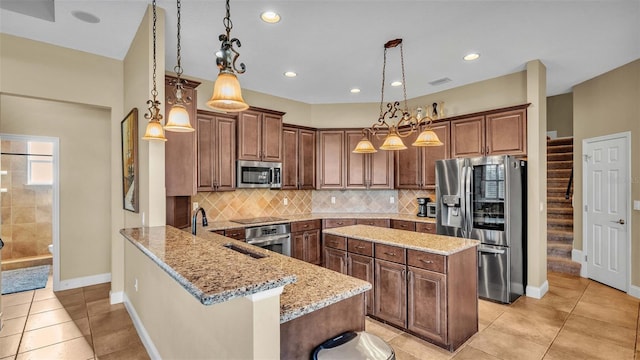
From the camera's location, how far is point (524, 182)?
12.9 ft

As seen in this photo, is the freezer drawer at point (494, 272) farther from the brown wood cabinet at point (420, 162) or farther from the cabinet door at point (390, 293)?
the cabinet door at point (390, 293)

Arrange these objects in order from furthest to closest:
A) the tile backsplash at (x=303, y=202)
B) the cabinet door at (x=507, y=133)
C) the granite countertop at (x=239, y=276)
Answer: the tile backsplash at (x=303, y=202) < the cabinet door at (x=507, y=133) < the granite countertop at (x=239, y=276)

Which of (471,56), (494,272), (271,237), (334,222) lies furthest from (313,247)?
(471,56)

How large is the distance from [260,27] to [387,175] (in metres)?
3.30

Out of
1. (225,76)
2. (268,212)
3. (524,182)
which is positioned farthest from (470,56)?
(268,212)

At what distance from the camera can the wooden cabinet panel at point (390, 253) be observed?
284 cm

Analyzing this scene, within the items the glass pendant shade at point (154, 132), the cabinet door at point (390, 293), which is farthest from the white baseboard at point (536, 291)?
the glass pendant shade at point (154, 132)

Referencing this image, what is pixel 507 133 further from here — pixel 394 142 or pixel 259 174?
pixel 259 174

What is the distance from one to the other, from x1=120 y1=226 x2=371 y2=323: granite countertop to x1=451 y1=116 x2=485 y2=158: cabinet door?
3450 millimetres

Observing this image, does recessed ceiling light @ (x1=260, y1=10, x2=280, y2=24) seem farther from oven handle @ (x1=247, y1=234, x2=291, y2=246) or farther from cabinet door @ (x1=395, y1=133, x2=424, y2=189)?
cabinet door @ (x1=395, y1=133, x2=424, y2=189)

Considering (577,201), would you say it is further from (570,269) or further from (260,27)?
(260,27)

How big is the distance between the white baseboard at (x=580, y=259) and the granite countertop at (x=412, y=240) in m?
3.20

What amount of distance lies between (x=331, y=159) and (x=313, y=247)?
1598 millimetres

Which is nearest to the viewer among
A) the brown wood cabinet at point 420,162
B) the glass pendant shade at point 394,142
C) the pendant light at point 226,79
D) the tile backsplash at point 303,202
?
the pendant light at point 226,79
